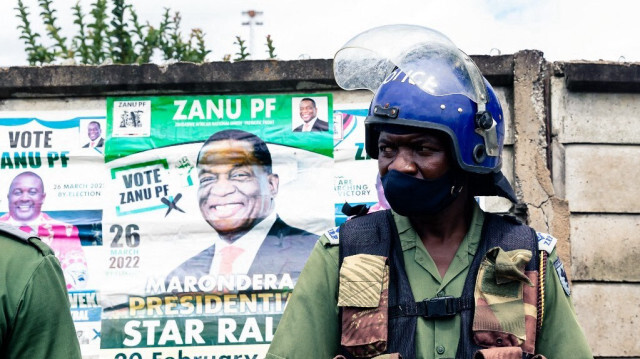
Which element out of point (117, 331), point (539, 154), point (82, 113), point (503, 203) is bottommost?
point (117, 331)

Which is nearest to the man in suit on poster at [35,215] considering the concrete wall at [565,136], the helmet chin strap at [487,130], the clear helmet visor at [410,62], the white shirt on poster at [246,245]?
the concrete wall at [565,136]

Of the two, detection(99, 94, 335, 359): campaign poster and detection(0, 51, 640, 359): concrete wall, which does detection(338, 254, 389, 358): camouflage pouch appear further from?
detection(0, 51, 640, 359): concrete wall

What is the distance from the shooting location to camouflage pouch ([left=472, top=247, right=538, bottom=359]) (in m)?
2.14

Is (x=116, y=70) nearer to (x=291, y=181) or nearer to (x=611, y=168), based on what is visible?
(x=291, y=181)

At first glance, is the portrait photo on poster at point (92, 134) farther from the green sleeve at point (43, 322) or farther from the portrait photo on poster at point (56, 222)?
the green sleeve at point (43, 322)

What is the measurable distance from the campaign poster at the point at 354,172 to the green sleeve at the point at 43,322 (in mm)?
2682

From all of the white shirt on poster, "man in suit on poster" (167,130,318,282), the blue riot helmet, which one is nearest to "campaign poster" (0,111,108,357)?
"man in suit on poster" (167,130,318,282)

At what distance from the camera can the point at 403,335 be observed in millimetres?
2166

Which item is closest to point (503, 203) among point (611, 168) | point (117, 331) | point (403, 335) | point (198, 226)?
point (611, 168)

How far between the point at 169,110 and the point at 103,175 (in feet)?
1.76

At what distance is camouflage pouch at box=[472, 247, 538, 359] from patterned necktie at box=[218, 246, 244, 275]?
2516 millimetres

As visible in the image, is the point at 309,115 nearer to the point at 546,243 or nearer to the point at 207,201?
the point at 207,201

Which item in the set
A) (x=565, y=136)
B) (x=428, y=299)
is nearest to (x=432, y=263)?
(x=428, y=299)

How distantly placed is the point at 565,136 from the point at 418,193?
2677 mm
